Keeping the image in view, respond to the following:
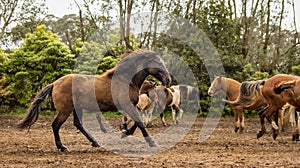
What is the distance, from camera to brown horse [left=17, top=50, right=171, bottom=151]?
31.6 feet

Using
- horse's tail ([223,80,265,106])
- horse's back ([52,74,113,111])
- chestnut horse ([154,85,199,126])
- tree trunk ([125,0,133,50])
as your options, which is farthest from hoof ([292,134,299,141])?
tree trunk ([125,0,133,50])

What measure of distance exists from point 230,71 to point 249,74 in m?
0.93

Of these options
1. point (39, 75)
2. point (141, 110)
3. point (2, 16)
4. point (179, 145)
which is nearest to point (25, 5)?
point (2, 16)

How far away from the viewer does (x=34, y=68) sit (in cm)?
2433

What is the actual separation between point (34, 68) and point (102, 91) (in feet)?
50.1

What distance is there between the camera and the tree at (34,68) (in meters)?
24.1

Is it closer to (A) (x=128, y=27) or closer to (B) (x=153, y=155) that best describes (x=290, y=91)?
(B) (x=153, y=155)

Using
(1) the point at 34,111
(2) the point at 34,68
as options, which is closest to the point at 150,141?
(1) the point at 34,111

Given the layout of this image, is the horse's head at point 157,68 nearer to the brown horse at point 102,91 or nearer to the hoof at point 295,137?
the brown horse at point 102,91

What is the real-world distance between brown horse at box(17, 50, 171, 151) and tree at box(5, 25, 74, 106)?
46.5 ft

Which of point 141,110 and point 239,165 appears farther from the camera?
point 141,110

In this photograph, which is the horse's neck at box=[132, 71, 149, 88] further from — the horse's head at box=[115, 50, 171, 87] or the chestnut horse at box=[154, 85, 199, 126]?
the chestnut horse at box=[154, 85, 199, 126]

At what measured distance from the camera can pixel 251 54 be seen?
28.7 metres

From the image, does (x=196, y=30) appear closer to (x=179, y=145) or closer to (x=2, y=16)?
(x=2, y=16)
